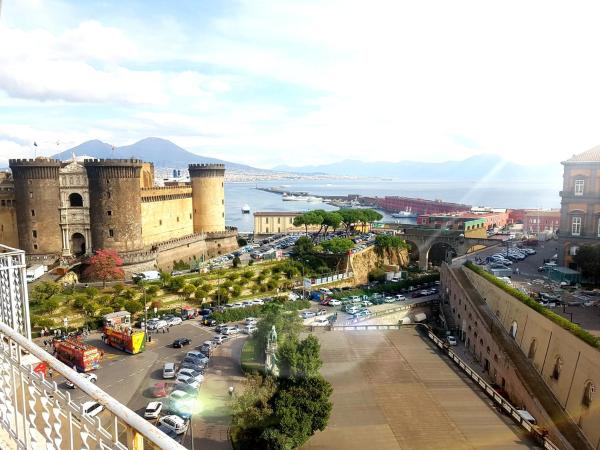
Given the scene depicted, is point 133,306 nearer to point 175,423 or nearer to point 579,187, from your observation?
point 175,423

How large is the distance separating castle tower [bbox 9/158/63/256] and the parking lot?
9951 mm

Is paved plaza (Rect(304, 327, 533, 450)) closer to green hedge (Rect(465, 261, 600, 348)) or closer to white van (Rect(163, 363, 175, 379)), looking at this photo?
green hedge (Rect(465, 261, 600, 348))

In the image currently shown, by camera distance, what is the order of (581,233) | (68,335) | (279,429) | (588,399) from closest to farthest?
(279,429) < (588,399) < (68,335) < (581,233)

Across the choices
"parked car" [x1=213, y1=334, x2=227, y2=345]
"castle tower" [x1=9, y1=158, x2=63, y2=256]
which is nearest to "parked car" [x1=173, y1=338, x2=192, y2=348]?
"parked car" [x1=213, y1=334, x2=227, y2=345]

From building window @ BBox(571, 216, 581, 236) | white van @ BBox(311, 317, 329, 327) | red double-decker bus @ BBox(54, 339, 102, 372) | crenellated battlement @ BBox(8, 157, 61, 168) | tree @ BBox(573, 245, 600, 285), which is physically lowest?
white van @ BBox(311, 317, 329, 327)

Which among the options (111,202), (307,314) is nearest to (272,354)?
(307,314)

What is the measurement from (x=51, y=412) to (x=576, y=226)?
25867 millimetres

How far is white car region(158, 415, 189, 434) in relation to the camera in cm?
1251

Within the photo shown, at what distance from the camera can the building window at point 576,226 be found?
23688mm

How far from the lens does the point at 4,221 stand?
27719mm

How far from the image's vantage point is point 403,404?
47.3ft

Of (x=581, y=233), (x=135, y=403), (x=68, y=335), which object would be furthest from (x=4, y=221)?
(x=581, y=233)

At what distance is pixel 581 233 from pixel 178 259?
23.3m

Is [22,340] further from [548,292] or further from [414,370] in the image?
[548,292]
